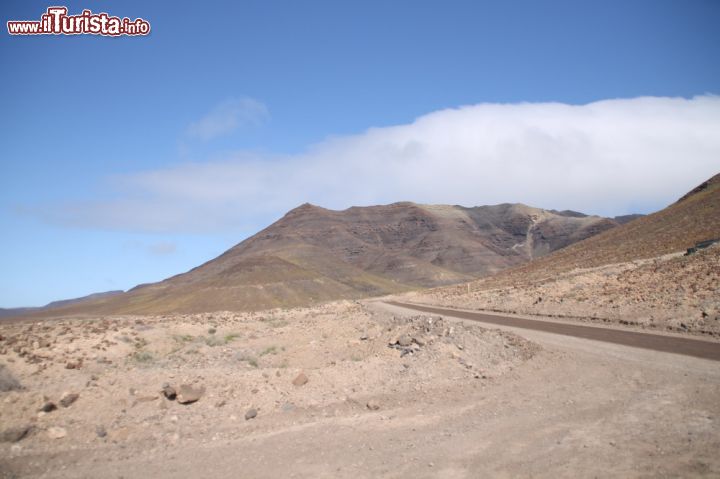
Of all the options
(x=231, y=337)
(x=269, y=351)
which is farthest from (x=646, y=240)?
(x=269, y=351)

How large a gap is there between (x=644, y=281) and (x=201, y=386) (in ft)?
101

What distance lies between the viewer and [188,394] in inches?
438

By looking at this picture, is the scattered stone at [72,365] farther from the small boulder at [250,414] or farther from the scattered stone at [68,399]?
the small boulder at [250,414]

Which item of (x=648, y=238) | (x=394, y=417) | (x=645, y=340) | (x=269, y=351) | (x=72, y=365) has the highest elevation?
(x=648, y=238)

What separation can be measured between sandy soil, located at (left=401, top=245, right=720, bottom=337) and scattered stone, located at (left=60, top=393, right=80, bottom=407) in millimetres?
21766

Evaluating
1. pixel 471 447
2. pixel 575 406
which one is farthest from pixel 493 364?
pixel 471 447

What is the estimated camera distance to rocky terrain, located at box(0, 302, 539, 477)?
944 centimetres

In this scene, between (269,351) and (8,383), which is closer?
(8,383)

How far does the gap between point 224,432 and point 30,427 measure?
12.6 ft

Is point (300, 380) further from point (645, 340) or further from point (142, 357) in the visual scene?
point (645, 340)

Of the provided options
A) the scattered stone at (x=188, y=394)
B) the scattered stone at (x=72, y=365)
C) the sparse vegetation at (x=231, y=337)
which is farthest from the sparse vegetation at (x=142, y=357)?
the scattered stone at (x=188, y=394)

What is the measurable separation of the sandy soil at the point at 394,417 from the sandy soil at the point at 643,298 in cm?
845

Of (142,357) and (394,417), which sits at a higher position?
(142,357)

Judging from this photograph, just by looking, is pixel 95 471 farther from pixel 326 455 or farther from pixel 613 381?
pixel 613 381
